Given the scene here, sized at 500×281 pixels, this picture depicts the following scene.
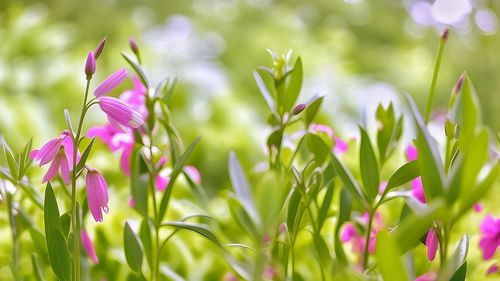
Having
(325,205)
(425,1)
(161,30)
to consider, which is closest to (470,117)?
(325,205)

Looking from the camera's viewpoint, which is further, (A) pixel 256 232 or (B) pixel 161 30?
(B) pixel 161 30

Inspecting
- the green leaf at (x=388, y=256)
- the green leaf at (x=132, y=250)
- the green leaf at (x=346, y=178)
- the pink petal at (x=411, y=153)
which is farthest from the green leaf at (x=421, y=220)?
the pink petal at (x=411, y=153)

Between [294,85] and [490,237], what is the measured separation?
23cm

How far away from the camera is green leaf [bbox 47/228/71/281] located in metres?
0.41

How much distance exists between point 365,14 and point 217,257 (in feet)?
7.68

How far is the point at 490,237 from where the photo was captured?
Answer: 1.77 feet

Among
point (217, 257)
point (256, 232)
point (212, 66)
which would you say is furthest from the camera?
point (212, 66)

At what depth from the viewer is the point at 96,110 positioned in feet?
5.16

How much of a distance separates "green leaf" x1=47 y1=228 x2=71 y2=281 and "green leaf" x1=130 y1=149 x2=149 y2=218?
0.07 meters

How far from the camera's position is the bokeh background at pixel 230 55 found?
5.04 ft

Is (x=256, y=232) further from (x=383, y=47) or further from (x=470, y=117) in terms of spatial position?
(x=383, y=47)

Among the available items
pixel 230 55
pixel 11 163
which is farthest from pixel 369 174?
pixel 230 55

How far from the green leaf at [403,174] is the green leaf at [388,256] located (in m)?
0.14

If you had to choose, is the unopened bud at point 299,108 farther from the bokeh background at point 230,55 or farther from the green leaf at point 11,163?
the bokeh background at point 230,55
